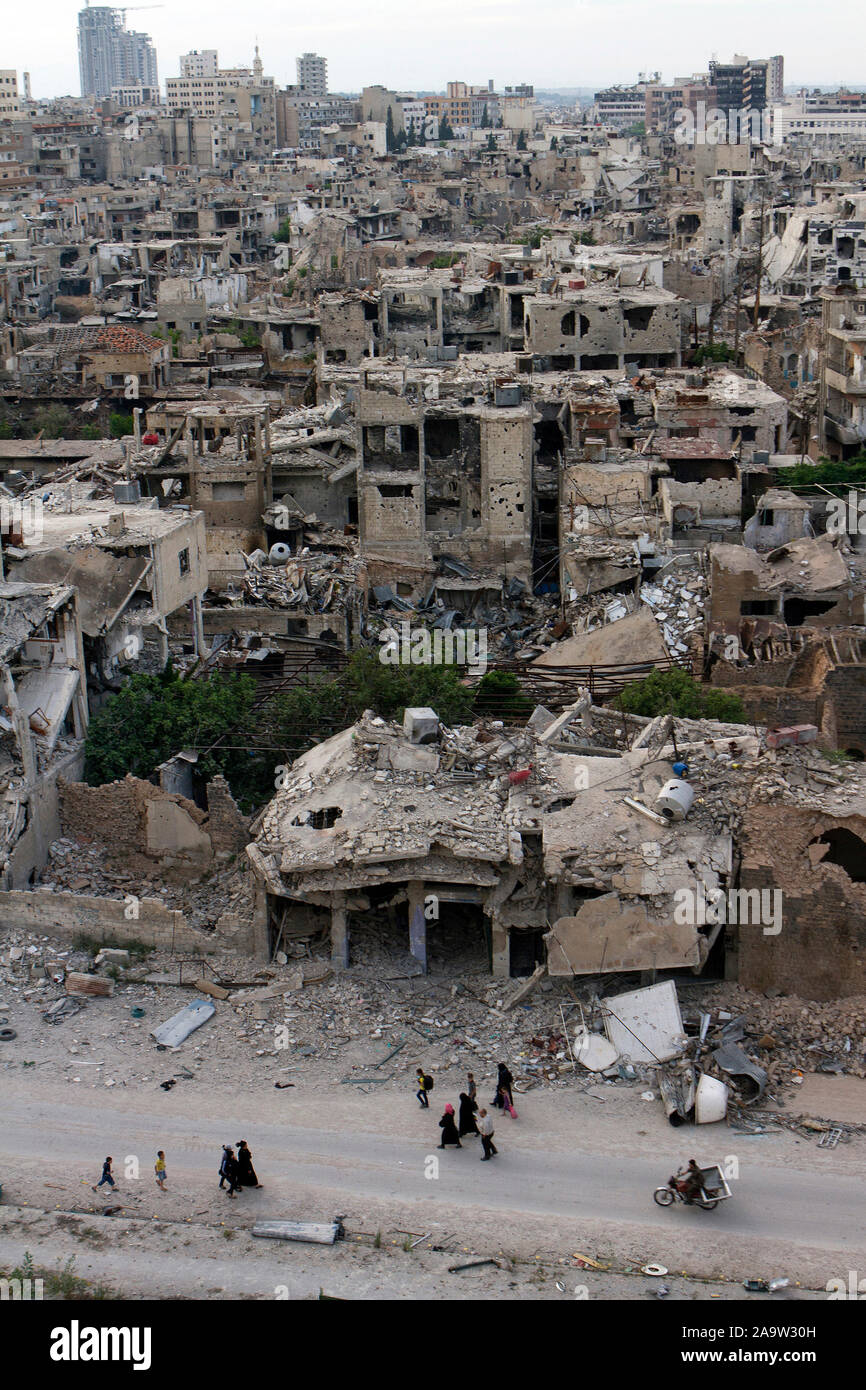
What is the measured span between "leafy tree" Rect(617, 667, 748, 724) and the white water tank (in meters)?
2.86

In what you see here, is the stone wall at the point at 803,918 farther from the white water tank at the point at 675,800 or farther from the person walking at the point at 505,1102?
the person walking at the point at 505,1102

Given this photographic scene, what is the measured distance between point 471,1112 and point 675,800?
4160mm

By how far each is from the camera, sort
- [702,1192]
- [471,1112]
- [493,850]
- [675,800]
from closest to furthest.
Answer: [702,1192] → [471,1112] → [493,850] → [675,800]

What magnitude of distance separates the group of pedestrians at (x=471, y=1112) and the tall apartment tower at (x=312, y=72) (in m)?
181

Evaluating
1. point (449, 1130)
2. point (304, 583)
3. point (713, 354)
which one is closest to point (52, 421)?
point (713, 354)

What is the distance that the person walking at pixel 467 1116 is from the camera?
15.1 m

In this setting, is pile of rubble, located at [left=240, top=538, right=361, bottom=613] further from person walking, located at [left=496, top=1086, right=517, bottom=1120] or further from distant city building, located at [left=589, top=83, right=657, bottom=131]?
distant city building, located at [left=589, top=83, right=657, bottom=131]

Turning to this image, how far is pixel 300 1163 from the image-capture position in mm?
14742

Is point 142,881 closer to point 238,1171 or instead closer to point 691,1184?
point 238,1171

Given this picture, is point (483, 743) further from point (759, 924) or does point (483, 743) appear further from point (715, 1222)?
point (715, 1222)

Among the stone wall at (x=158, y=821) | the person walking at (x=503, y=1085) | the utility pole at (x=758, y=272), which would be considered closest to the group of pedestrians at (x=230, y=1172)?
the person walking at (x=503, y=1085)

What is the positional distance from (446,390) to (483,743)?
15.5 m

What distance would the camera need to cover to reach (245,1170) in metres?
14.3

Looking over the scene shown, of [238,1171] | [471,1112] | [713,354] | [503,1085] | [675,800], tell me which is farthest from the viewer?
[713,354]
